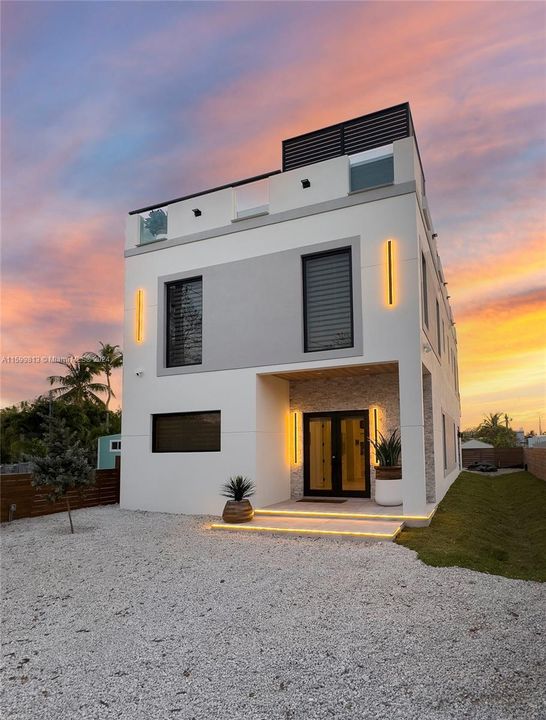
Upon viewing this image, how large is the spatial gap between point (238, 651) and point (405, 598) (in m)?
2.08

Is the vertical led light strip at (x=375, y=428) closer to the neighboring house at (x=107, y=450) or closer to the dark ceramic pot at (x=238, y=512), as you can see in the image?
the dark ceramic pot at (x=238, y=512)

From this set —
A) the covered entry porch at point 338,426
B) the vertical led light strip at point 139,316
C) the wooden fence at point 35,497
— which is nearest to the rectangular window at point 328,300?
the covered entry porch at point 338,426

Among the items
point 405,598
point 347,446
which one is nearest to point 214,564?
point 405,598

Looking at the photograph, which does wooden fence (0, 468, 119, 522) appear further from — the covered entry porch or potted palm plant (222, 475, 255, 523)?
the covered entry porch

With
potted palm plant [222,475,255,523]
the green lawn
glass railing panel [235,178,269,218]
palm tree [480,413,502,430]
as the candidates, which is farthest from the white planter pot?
palm tree [480,413,502,430]

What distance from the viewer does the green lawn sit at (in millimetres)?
6754

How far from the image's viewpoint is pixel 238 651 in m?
4.14

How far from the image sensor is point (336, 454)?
1203cm

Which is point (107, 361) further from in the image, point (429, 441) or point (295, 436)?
point (429, 441)

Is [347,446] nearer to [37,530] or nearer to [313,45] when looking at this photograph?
[37,530]

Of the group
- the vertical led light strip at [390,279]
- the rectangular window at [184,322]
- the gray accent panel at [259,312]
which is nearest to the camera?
the vertical led light strip at [390,279]

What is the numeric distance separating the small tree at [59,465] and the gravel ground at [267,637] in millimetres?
1906

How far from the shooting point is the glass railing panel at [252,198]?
11.4 m

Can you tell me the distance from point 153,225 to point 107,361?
24964 millimetres
